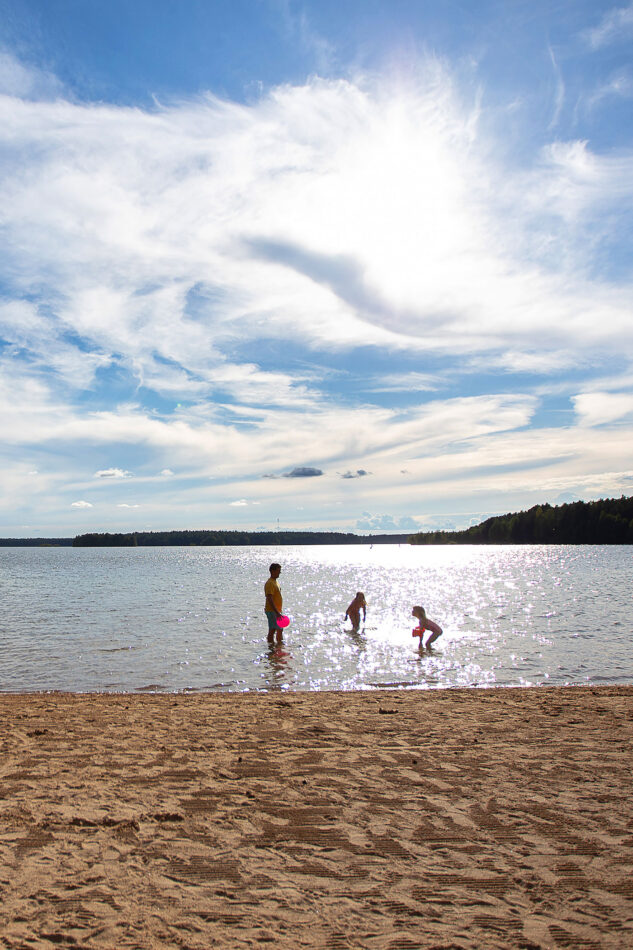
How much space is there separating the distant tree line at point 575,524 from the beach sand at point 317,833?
15443 cm

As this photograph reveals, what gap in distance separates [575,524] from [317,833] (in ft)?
540

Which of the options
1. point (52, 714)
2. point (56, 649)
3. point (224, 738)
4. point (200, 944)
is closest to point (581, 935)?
point (200, 944)

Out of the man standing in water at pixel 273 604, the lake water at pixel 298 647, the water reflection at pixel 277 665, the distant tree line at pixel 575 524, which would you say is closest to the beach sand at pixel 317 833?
the water reflection at pixel 277 665

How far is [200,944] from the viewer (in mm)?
4059

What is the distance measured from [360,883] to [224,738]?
454cm

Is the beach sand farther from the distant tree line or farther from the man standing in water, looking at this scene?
the distant tree line

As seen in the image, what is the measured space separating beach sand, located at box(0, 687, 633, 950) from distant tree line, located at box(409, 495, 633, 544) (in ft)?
507

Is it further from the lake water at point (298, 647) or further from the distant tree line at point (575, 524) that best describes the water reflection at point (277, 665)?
the distant tree line at point (575, 524)

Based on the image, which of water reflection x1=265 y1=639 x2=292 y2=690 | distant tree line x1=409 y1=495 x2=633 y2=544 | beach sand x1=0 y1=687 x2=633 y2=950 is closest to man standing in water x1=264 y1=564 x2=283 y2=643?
water reflection x1=265 y1=639 x2=292 y2=690

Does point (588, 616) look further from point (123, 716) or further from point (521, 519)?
point (521, 519)

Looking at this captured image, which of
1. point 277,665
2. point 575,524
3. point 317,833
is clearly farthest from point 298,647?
point 575,524

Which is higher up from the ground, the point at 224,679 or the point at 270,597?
the point at 270,597

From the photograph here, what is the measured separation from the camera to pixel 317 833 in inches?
223

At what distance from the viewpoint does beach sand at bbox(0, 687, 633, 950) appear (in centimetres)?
427
